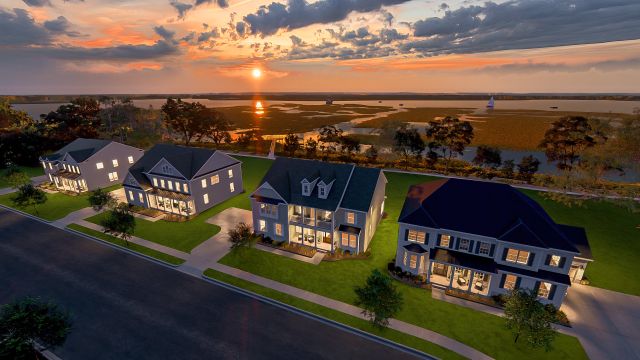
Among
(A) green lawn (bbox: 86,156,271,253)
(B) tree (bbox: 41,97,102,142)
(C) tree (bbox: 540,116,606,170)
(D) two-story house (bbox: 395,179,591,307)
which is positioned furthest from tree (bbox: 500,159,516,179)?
(B) tree (bbox: 41,97,102,142)

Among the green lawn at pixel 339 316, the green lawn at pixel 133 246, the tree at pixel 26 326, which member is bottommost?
the green lawn at pixel 339 316

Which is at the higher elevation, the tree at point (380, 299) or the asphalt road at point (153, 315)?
the tree at point (380, 299)

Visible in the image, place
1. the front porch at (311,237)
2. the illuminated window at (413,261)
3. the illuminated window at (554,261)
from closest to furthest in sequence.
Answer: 1. the illuminated window at (554,261)
2. the illuminated window at (413,261)
3. the front porch at (311,237)

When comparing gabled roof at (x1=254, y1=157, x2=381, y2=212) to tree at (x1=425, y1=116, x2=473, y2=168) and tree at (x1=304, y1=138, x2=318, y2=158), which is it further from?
tree at (x1=304, y1=138, x2=318, y2=158)

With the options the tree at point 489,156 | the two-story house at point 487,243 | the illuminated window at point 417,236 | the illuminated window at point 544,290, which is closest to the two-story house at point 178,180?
the two-story house at point 487,243

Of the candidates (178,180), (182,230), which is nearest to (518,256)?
(182,230)

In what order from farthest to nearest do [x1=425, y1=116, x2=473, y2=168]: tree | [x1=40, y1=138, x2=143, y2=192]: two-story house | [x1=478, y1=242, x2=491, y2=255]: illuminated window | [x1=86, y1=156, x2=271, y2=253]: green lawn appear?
[x1=425, y1=116, x2=473, y2=168]: tree < [x1=40, y1=138, x2=143, y2=192]: two-story house < [x1=86, y1=156, x2=271, y2=253]: green lawn < [x1=478, y1=242, x2=491, y2=255]: illuminated window

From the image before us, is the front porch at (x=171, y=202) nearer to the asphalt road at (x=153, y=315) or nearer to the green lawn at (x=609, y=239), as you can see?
the asphalt road at (x=153, y=315)
